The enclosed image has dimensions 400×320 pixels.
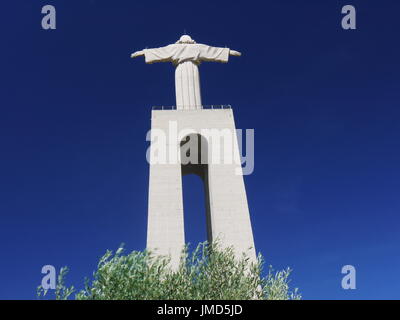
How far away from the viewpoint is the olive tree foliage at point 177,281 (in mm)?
13391

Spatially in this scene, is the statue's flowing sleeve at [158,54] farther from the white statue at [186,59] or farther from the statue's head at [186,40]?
the statue's head at [186,40]

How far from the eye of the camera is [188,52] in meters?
25.4

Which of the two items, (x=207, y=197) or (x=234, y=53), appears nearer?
(x=207, y=197)

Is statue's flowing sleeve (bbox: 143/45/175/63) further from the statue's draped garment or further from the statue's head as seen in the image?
the statue's head

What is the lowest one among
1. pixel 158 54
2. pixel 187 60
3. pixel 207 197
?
pixel 207 197

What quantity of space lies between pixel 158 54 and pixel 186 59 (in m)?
1.69

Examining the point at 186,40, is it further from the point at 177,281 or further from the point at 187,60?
the point at 177,281

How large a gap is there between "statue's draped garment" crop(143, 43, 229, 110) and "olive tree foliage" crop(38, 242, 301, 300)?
432 inches

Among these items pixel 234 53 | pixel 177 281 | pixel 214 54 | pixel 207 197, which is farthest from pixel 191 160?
pixel 177 281

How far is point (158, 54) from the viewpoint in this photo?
25312mm

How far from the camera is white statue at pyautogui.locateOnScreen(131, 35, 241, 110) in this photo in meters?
24.8

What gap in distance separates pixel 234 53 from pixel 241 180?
879cm
